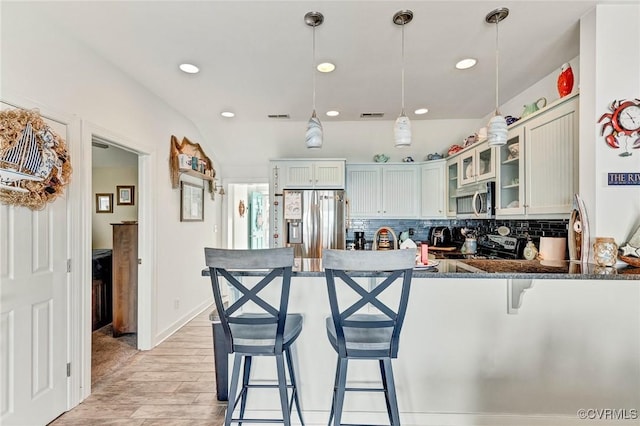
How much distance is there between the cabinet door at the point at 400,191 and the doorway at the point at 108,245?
322 centimetres

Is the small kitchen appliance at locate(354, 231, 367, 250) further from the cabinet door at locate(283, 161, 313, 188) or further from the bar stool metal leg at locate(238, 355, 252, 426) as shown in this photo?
the bar stool metal leg at locate(238, 355, 252, 426)

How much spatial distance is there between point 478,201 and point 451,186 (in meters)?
0.98

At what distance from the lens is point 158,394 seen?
2.39m

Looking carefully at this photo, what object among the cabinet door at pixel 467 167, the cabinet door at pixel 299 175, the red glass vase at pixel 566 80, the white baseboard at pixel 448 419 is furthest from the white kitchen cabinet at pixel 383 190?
the white baseboard at pixel 448 419

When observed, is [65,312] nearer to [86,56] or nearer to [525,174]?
[86,56]

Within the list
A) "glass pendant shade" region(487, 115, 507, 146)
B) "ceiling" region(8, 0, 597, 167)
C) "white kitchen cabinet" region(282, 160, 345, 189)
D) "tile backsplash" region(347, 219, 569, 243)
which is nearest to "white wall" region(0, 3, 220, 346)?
"ceiling" region(8, 0, 597, 167)

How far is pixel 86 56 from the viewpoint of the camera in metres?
2.40

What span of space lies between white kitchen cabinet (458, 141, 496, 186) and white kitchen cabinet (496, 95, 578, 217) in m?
0.27

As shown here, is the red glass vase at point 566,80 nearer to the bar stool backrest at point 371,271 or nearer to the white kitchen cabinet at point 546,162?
the white kitchen cabinet at point 546,162

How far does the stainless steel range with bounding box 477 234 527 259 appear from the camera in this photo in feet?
10.5

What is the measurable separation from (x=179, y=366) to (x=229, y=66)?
2657mm

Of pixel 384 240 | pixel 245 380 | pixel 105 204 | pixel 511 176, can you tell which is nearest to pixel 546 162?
pixel 511 176

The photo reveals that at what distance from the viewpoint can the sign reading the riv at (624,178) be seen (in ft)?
6.47

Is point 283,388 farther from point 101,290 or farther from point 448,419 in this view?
point 101,290
